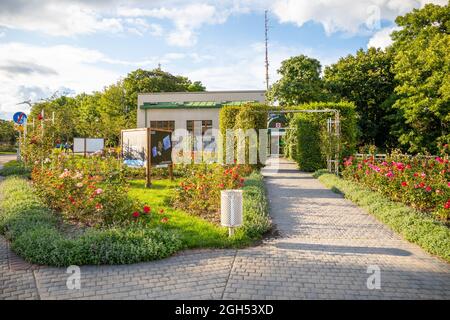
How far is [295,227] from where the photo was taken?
667cm

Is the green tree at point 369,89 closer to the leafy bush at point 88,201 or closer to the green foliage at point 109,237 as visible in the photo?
the green foliage at point 109,237

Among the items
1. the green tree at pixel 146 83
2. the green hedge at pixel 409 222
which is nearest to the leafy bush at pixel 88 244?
the green hedge at pixel 409 222

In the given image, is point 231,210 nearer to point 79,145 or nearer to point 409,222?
point 409,222

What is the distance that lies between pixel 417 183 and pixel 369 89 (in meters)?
20.9

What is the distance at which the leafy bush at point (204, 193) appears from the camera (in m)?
7.63

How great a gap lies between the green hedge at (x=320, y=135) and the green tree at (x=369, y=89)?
32.9 feet

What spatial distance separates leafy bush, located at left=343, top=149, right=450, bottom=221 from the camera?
23.9 ft

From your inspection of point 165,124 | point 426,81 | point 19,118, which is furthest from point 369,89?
point 19,118

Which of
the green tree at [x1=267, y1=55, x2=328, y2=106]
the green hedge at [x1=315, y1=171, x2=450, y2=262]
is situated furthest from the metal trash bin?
the green tree at [x1=267, y1=55, x2=328, y2=106]

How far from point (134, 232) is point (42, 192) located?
4.25m

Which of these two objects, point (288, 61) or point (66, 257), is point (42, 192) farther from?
point (288, 61)

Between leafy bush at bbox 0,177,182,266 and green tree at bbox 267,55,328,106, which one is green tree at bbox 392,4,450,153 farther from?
leafy bush at bbox 0,177,182,266

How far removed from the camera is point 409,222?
6.22 metres

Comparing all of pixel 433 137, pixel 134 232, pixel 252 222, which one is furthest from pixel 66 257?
pixel 433 137
